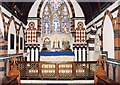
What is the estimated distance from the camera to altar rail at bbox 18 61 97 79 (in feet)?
28.2

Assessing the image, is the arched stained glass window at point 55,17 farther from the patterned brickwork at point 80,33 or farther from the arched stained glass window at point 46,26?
the patterned brickwork at point 80,33

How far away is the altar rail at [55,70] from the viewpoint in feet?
28.2

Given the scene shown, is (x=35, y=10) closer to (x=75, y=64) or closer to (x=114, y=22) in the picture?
(x=75, y=64)

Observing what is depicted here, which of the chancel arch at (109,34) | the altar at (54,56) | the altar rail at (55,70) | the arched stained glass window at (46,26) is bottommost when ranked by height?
the altar rail at (55,70)

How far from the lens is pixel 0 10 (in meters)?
8.22

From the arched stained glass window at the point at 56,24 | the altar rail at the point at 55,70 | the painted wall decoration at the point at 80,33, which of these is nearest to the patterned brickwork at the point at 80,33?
the painted wall decoration at the point at 80,33

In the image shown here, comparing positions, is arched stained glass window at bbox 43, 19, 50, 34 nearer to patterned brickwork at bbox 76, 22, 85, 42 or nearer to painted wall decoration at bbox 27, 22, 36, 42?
painted wall decoration at bbox 27, 22, 36, 42

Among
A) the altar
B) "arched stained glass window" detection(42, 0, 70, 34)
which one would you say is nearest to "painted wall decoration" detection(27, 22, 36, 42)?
"arched stained glass window" detection(42, 0, 70, 34)

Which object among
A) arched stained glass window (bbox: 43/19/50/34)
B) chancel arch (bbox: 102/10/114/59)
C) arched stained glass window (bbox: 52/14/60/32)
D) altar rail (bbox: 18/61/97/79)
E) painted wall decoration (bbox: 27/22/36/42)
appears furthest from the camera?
arched stained glass window (bbox: 52/14/60/32)

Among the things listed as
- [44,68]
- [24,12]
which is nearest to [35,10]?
[24,12]

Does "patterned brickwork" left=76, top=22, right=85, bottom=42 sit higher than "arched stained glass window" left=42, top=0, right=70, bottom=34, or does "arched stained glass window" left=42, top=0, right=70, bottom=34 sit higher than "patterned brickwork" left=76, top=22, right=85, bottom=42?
"arched stained glass window" left=42, top=0, right=70, bottom=34

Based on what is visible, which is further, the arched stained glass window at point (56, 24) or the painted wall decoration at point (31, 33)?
the arched stained glass window at point (56, 24)

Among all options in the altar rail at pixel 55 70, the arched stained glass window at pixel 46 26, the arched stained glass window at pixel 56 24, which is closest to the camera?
the altar rail at pixel 55 70

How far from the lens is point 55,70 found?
28.0 ft
